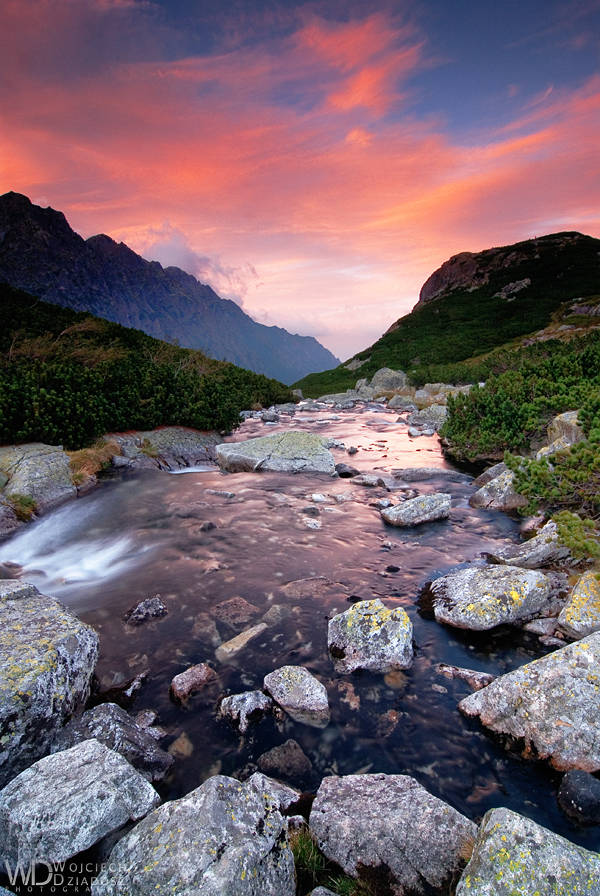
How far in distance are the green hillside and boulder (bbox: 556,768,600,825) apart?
54.2 feet

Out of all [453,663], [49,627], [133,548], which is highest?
[49,627]

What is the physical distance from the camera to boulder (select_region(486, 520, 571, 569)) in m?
8.08

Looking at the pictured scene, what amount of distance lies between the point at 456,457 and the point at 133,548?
15.3m

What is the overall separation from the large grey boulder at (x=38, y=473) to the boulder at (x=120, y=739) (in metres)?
9.73

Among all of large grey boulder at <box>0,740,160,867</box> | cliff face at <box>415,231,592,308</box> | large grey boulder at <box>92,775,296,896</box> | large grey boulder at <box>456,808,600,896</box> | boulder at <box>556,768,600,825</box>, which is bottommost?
boulder at <box>556,768,600,825</box>

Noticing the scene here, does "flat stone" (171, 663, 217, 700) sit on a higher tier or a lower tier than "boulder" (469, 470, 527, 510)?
higher

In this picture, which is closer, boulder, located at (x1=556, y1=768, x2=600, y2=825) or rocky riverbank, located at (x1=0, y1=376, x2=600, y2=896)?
rocky riverbank, located at (x1=0, y1=376, x2=600, y2=896)

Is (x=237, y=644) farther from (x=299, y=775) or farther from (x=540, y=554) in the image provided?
(x=540, y=554)

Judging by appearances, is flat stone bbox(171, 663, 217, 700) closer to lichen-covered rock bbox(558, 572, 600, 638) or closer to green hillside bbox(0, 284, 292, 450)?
lichen-covered rock bbox(558, 572, 600, 638)

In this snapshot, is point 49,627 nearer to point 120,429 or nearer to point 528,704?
point 528,704

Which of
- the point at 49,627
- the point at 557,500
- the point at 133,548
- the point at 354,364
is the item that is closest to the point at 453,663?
the point at 557,500

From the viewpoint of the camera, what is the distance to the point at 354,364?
3381 inches

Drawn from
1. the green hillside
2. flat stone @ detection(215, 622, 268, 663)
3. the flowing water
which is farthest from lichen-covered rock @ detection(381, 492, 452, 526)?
the green hillside

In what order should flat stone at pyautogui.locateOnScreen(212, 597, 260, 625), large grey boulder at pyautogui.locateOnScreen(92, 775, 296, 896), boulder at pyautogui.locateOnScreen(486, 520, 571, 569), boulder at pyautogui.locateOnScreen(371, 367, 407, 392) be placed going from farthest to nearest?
boulder at pyautogui.locateOnScreen(371, 367, 407, 392), boulder at pyautogui.locateOnScreen(486, 520, 571, 569), flat stone at pyautogui.locateOnScreen(212, 597, 260, 625), large grey boulder at pyautogui.locateOnScreen(92, 775, 296, 896)
